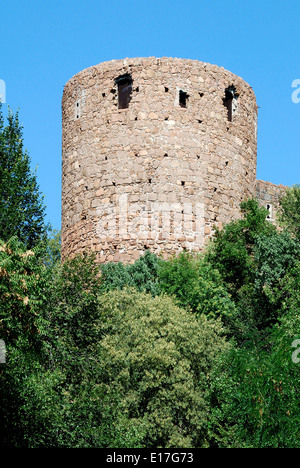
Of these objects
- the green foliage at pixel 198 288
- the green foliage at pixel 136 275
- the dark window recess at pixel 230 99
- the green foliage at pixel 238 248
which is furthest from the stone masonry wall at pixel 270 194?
the green foliage at pixel 198 288

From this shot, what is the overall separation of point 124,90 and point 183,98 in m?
1.89

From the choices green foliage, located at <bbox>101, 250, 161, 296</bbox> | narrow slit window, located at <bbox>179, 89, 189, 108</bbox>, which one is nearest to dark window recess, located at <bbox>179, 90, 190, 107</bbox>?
narrow slit window, located at <bbox>179, 89, 189, 108</bbox>

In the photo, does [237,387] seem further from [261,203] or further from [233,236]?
[261,203]

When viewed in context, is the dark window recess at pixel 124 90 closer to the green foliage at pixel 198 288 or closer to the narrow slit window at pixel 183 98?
the narrow slit window at pixel 183 98

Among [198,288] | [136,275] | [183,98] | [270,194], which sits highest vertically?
[183,98]

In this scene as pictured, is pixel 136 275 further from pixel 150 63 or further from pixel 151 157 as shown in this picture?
pixel 150 63

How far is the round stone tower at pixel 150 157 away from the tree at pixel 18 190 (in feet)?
5.66

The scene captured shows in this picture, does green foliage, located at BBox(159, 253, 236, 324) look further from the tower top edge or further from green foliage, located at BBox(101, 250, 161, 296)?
the tower top edge

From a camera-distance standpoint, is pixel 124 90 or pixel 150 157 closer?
pixel 150 157

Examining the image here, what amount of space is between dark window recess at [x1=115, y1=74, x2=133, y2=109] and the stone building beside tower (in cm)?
3

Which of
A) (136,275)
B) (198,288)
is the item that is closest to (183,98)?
(136,275)

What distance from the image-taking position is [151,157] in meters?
32.0

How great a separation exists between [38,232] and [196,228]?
4.82 metres

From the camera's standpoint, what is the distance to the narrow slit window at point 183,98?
32828mm
